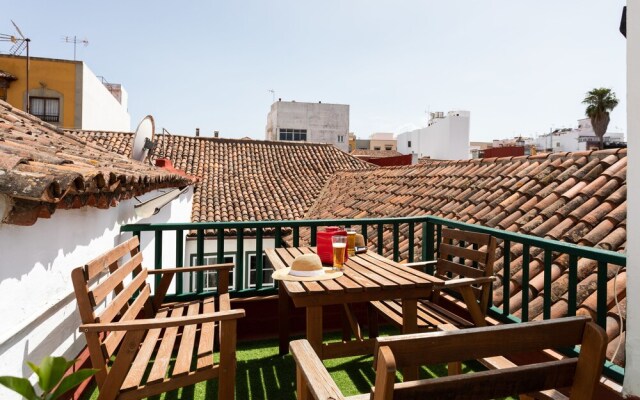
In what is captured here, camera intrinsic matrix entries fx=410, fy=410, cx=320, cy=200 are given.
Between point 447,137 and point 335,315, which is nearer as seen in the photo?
point 335,315

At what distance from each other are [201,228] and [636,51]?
2.97m

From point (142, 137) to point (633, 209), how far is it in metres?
6.78

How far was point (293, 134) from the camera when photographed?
125 ft

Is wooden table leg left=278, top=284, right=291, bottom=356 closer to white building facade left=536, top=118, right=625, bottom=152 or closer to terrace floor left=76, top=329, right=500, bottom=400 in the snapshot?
terrace floor left=76, top=329, right=500, bottom=400

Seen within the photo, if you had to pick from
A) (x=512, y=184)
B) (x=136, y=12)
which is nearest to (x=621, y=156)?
(x=512, y=184)

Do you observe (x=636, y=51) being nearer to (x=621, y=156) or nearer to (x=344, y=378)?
(x=344, y=378)

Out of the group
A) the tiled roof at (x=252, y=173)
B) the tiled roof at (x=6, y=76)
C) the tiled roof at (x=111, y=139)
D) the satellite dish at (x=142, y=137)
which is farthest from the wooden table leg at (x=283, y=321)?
the tiled roof at (x=6, y=76)

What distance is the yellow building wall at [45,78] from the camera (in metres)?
22.6

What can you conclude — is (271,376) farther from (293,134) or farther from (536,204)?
(293,134)

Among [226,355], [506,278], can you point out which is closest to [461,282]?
[506,278]

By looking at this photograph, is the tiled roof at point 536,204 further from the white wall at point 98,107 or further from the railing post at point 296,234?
the white wall at point 98,107

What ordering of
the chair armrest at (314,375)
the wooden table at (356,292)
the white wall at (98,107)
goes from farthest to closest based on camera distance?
the white wall at (98,107) → the wooden table at (356,292) → the chair armrest at (314,375)

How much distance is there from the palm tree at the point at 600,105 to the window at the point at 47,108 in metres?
37.0

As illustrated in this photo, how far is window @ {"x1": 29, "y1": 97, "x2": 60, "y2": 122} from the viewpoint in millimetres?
22922
